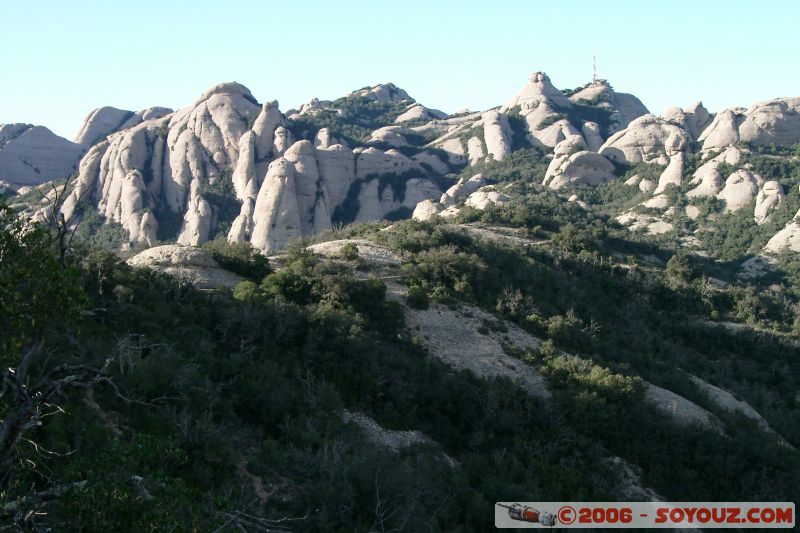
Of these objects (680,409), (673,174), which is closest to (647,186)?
(673,174)

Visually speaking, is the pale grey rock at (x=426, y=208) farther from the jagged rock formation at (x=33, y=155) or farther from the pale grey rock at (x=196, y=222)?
the jagged rock formation at (x=33, y=155)

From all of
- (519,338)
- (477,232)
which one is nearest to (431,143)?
(477,232)

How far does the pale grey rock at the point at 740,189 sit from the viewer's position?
61312 mm

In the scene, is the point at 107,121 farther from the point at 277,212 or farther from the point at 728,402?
the point at 728,402

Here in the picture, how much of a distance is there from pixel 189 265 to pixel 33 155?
7898 centimetres

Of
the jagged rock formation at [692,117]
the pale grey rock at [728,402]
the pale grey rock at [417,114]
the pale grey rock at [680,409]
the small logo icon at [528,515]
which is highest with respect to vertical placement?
the pale grey rock at [417,114]

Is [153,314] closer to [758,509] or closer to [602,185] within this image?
[758,509]

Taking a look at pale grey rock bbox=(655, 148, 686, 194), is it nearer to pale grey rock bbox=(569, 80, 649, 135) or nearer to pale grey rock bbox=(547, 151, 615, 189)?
pale grey rock bbox=(547, 151, 615, 189)

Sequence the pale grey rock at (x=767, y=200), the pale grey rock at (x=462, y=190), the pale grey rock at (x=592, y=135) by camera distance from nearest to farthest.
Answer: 1. the pale grey rock at (x=767, y=200)
2. the pale grey rock at (x=462, y=190)
3. the pale grey rock at (x=592, y=135)

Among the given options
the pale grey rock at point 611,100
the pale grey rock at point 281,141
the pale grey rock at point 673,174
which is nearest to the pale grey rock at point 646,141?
the pale grey rock at point 673,174

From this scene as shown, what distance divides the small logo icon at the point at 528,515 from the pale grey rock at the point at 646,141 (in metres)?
69.5

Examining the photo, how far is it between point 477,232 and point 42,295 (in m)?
32.7

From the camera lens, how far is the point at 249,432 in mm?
13883

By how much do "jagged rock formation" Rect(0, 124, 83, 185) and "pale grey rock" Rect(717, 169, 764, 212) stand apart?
271 ft
